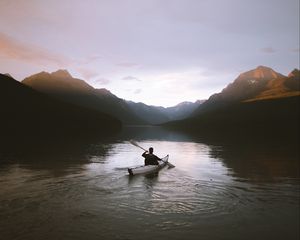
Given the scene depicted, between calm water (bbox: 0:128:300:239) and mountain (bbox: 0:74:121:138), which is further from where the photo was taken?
mountain (bbox: 0:74:121:138)

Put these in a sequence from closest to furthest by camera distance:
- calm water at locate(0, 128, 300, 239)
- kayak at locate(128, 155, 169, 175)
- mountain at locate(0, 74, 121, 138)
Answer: calm water at locate(0, 128, 300, 239) < kayak at locate(128, 155, 169, 175) < mountain at locate(0, 74, 121, 138)

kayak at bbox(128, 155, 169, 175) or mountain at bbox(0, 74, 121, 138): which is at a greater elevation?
mountain at bbox(0, 74, 121, 138)

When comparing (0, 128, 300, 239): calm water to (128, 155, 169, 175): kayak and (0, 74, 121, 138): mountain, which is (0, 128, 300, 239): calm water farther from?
(0, 74, 121, 138): mountain

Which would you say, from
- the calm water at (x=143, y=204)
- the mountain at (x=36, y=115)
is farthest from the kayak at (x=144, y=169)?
the mountain at (x=36, y=115)

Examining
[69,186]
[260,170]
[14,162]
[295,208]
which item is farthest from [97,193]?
[260,170]

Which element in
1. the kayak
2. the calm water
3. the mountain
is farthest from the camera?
the mountain

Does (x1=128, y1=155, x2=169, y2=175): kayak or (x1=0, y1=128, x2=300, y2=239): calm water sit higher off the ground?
(x1=128, y1=155, x2=169, y2=175): kayak

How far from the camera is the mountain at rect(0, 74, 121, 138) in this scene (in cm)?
13525

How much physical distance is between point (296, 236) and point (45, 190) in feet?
56.0

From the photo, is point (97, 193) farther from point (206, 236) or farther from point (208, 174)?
point (208, 174)

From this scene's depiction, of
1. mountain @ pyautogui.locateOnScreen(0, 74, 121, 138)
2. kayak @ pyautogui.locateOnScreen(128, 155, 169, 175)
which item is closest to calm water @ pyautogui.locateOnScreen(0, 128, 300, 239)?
kayak @ pyautogui.locateOnScreen(128, 155, 169, 175)

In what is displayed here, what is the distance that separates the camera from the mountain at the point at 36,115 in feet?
444

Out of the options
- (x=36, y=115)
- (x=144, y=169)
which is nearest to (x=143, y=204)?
(x=144, y=169)

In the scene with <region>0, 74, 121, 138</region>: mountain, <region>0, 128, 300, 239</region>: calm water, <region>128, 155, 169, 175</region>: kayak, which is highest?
<region>0, 74, 121, 138</region>: mountain
